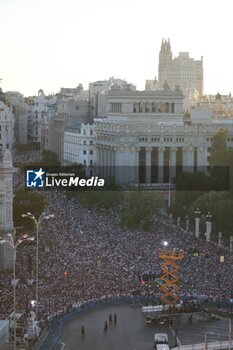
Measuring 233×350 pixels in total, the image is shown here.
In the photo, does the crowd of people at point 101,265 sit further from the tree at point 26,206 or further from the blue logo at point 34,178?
the blue logo at point 34,178

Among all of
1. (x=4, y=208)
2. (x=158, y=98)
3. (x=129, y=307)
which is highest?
(x=158, y=98)

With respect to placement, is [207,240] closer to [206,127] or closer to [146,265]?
[146,265]

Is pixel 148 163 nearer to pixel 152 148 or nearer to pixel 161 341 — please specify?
pixel 152 148

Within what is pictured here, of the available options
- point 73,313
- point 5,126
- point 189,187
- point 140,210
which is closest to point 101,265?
point 73,313

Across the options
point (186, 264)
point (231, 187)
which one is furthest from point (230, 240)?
point (231, 187)

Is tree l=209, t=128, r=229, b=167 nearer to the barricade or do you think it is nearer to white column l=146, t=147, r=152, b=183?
white column l=146, t=147, r=152, b=183

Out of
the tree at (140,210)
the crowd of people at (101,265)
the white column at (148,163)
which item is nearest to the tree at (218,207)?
the crowd of people at (101,265)
